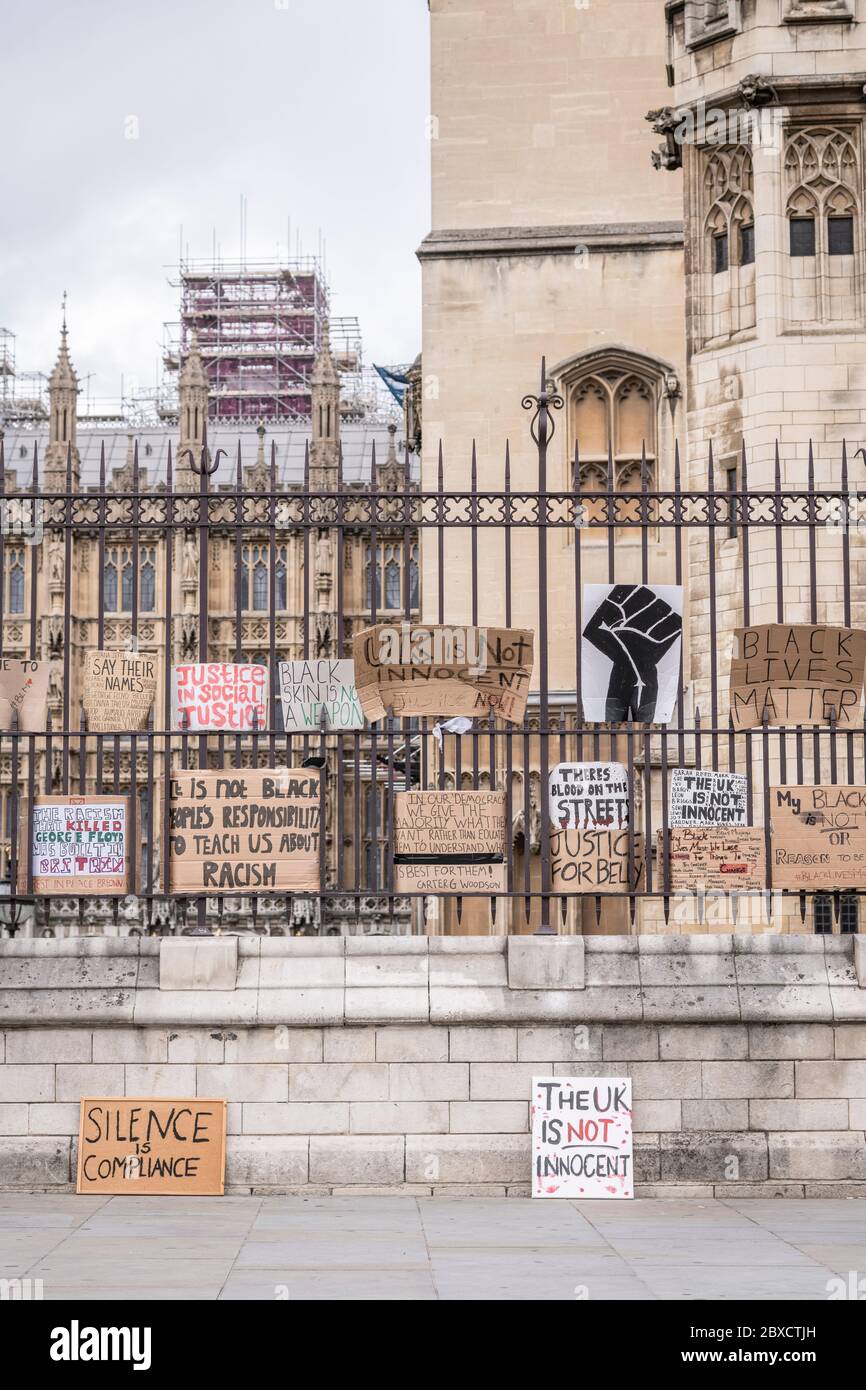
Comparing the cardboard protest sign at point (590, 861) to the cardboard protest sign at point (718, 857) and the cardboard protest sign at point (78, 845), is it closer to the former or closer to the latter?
the cardboard protest sign at point (718, 857)

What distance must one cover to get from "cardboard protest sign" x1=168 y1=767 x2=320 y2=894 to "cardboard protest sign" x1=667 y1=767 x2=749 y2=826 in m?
2.15

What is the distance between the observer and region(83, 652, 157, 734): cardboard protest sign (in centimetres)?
1104

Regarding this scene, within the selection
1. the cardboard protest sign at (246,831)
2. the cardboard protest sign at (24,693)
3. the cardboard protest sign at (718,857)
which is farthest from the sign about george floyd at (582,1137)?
the cardboard protest sign at (24,693)

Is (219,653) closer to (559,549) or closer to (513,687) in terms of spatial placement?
(559,549)

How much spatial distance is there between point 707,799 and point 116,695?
363 centimetres

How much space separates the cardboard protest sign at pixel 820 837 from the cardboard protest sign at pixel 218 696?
128 inches

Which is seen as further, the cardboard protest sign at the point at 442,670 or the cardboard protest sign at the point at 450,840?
the cardboard protest sign at the point at 442,670

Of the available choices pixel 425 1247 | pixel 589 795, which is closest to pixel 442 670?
pixel 589 795

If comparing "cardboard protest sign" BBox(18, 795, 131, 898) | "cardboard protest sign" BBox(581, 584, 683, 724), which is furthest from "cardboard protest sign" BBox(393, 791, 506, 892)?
"cardboard protest sign" BBox(18, 795, 131, 898)

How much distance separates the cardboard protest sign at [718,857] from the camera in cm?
1088

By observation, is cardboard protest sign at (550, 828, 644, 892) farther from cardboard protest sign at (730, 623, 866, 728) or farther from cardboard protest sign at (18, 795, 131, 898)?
cardboard protest sign at (18, 795, 131, 898)

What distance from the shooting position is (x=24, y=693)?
1120 cm

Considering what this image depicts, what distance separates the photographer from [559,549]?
21.2m

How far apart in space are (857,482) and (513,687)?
24.7 feet
